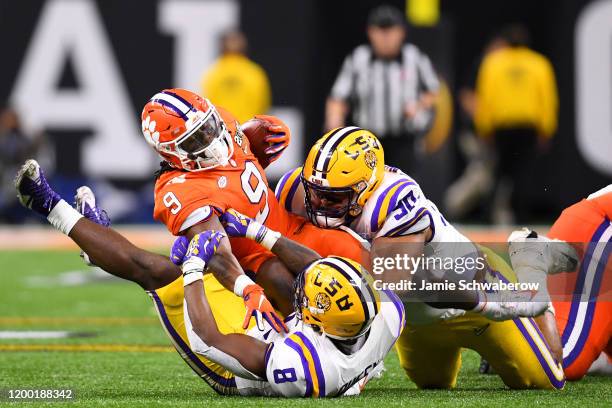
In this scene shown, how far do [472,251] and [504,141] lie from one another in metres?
7.24

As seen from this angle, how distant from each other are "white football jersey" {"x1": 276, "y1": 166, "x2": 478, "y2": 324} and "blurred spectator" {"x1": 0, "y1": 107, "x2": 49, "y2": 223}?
25.9 feet

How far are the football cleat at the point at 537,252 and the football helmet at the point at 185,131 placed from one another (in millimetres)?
1128

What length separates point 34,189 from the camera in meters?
4.50

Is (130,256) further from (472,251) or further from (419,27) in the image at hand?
(419,27)

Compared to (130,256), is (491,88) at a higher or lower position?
lower

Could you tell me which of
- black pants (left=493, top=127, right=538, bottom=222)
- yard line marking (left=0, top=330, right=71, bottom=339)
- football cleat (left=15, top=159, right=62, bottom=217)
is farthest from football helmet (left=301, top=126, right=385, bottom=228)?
black pants (left=493, top=127, right=538, bottom=222)

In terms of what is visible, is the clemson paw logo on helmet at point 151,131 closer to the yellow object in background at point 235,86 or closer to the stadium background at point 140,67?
the yellow object in background at point 235,86

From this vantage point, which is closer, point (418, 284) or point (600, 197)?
point (418, 284)

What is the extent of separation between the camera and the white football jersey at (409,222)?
14.4ft

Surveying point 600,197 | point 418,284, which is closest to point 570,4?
point 600,197

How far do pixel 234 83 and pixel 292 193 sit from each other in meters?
6.42

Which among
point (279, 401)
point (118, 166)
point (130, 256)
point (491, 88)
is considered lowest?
point (118, 166)

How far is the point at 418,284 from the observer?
173 inches

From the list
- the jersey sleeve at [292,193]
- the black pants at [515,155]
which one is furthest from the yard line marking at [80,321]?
the black pants at [515,155]
